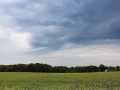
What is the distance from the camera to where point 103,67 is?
147 meters

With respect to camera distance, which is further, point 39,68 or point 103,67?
point 103,67

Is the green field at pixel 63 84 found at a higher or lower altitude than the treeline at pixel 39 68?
lower

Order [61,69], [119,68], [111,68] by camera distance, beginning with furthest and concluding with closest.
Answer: [111,68] < [119,68] < [61,69]

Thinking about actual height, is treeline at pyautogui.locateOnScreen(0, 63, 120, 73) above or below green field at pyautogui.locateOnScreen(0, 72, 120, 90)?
above

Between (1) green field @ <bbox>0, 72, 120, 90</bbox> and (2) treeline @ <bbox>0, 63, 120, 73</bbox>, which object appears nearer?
(1) green field @ <bbox>0, 72, 120, 90</bbox>

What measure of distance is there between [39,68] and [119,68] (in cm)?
7679

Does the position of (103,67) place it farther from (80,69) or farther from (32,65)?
(32,65)

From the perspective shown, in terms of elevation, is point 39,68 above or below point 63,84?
above

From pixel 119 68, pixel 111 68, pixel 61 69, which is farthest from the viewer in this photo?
pixel 111 68

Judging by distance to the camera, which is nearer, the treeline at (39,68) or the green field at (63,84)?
the green field at (63,84)

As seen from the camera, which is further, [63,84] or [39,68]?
[39,68]

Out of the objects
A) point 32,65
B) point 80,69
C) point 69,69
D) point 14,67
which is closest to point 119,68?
point 80,69

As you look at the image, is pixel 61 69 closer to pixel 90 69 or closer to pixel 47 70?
pixel 47 70

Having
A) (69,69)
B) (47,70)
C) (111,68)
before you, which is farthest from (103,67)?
(47,70)
